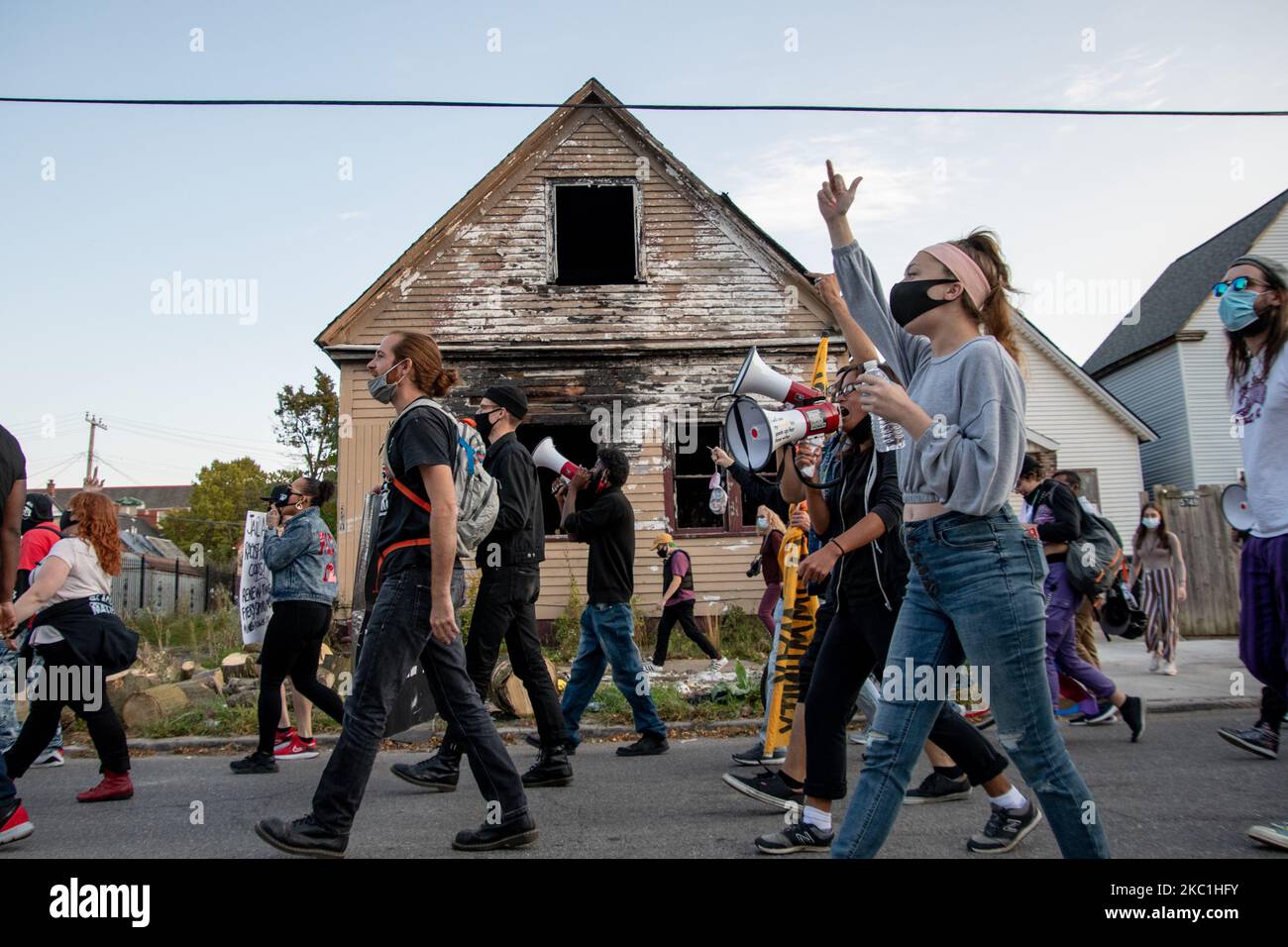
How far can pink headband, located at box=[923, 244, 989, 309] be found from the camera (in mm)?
2820

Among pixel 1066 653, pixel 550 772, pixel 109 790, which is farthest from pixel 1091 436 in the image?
pixel 109 790

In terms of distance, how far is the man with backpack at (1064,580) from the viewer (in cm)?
650

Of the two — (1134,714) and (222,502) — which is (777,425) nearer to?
(1134,714)

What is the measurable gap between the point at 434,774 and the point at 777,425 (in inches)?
114

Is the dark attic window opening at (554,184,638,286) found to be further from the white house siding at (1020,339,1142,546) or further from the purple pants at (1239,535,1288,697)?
the purple pants at (1239,535,1288,697)

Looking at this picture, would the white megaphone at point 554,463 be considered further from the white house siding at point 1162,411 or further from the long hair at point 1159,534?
the white house siding at point 1162,411

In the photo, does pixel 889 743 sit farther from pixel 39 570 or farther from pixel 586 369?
pixel 586 369

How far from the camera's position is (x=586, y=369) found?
44.8 ft

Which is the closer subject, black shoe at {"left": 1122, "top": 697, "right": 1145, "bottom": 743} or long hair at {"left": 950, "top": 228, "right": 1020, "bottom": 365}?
long hair at {"left": 950, "top": 228, "right": 1020, "bottom": 365}

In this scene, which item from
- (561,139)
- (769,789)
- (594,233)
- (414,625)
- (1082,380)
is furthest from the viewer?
(1082,380)

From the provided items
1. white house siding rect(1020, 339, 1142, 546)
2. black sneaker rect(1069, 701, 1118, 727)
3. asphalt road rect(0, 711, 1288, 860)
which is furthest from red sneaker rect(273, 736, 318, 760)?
white house siding rect(1020, 339, 1142, 546)

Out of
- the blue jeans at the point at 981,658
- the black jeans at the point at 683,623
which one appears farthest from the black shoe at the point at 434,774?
the black jeans at the point at 683,623

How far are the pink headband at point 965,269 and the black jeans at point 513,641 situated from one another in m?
3.32

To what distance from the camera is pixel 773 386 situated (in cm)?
443
